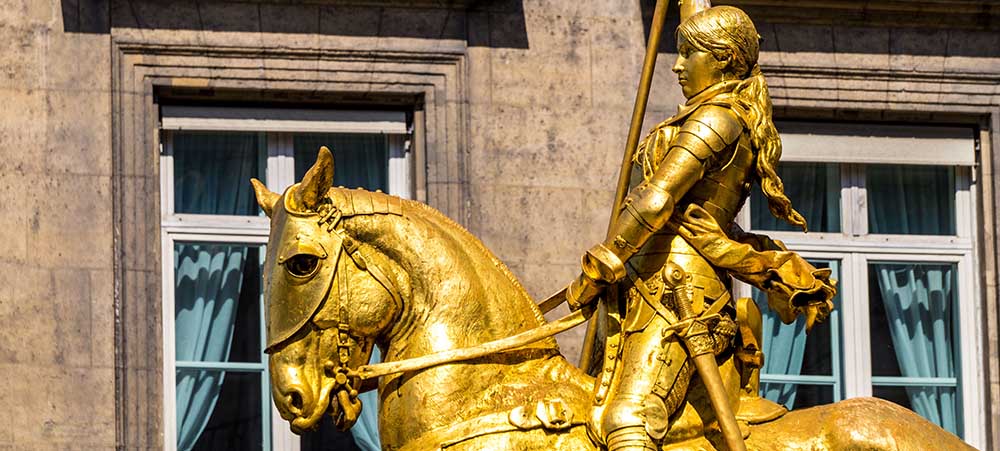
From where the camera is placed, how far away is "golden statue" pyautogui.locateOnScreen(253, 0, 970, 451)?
12.6m

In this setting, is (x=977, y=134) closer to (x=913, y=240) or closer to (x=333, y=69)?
(x=913, y=240)

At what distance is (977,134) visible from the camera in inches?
672

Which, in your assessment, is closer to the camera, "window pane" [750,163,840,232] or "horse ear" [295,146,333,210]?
"horse ear" [295,146,333,210]

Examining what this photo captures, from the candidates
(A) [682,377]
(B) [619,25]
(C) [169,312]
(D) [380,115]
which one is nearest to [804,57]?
(B) [619,25]

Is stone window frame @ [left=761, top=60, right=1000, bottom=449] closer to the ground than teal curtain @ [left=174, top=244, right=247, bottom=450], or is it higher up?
higher up

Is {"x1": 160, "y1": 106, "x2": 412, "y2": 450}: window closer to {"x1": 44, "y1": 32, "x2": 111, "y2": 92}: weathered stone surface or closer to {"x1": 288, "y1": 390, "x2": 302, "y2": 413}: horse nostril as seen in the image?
{"x1": 44, "y1": 32, "x2": 111, "y2": 92}: weathered stone surface

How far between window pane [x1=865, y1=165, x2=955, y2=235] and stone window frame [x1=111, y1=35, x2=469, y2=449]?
2204mm

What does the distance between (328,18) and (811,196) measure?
8.61 ft

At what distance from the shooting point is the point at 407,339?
12.7 meters

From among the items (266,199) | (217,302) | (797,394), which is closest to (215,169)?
(217,302)

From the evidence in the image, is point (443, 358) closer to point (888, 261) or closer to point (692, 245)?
point (692, 245)

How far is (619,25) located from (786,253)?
12.4 feet

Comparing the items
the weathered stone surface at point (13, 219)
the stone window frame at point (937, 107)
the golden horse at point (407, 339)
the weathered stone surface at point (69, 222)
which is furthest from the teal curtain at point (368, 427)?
the golden horse at point (407, 339)

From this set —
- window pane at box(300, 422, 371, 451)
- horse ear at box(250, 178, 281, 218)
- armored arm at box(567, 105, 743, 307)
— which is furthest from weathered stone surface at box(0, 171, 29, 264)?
armored arm at box(567, 105, 743, 307)
